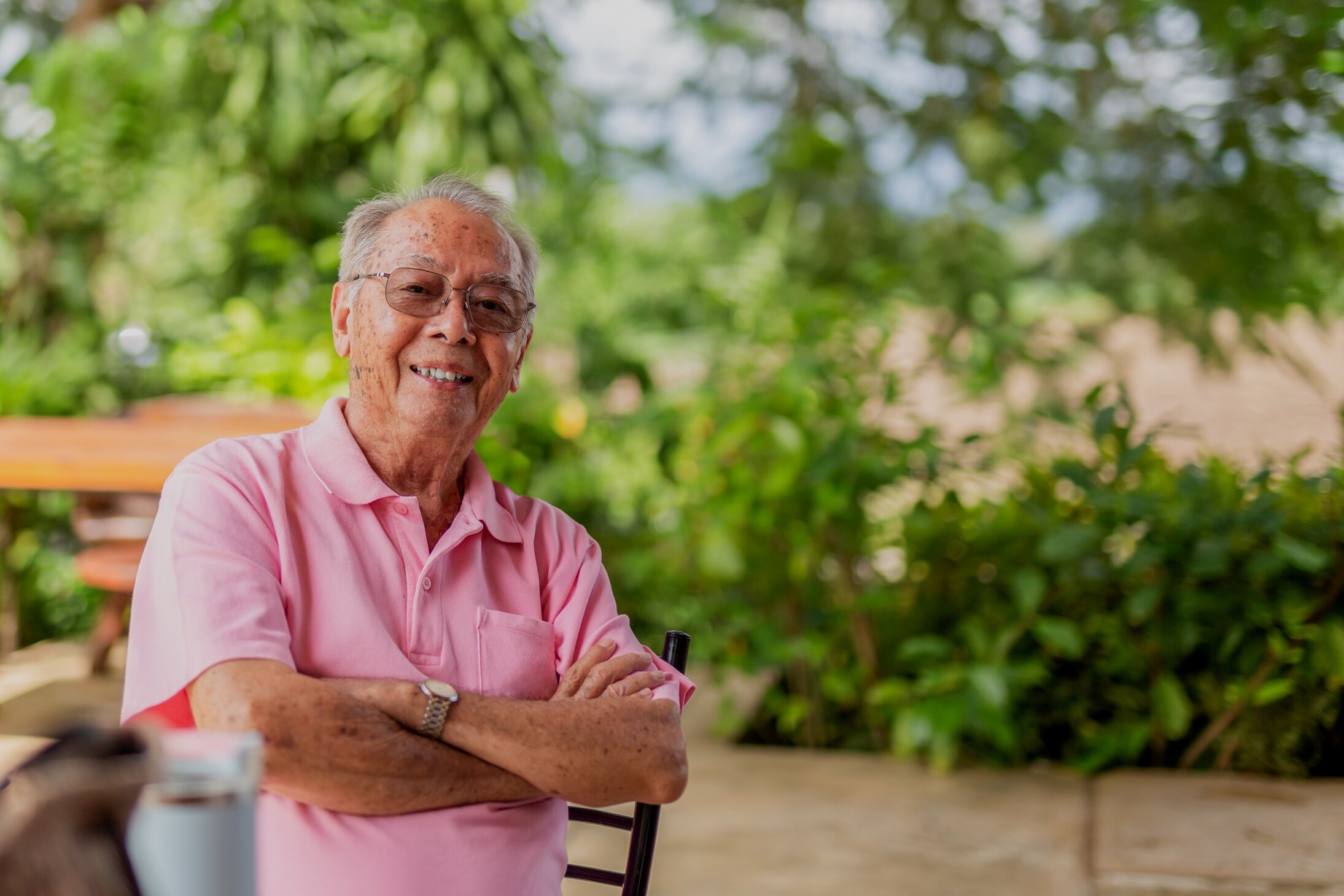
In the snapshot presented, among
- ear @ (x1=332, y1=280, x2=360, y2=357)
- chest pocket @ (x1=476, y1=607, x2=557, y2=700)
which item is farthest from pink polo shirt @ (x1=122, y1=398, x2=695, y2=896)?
ear @ (x1=332, y1=280, x2=360, y2=357)

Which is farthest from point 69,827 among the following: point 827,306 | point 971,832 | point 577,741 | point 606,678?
point 827,306

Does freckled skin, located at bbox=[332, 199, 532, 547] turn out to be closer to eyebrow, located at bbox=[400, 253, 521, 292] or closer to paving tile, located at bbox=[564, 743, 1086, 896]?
eyebrow, located at bbox=[400, 253, 521, 292]

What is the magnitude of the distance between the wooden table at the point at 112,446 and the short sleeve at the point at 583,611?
1385 mm

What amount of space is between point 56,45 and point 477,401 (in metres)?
4.81

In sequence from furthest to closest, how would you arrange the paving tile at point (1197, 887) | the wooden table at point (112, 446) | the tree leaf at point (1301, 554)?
the wooden table at point (112, 446) → the tree leaf at point (1301, 554) → the paving tile at point (1197, 887)

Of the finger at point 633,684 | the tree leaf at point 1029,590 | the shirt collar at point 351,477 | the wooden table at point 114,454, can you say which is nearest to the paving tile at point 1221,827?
the tree leaf at point 1029,590

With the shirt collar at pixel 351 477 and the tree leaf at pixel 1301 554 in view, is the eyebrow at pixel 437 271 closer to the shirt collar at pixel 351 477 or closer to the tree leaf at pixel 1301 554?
the shirt collar at pixel 351 477

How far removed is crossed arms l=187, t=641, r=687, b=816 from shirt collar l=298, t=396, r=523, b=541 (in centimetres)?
23

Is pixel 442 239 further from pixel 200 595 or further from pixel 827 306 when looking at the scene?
pixel 827 306

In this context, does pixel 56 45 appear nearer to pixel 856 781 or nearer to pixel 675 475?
pixel 675 475

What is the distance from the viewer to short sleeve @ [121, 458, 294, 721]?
116 centimetres

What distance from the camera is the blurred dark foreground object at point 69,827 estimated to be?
58 cm

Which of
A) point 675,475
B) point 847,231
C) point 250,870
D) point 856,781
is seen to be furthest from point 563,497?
point 250,870

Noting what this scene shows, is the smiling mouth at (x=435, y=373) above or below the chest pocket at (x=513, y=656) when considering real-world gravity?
above
